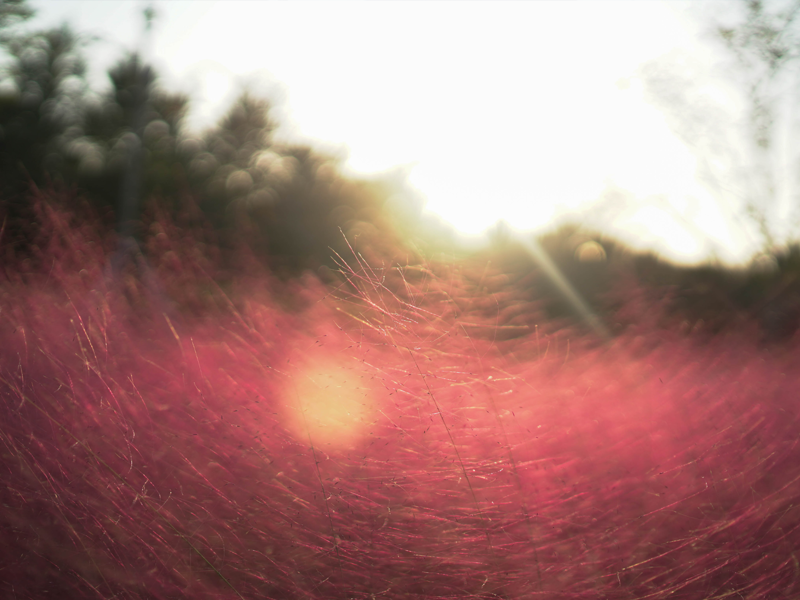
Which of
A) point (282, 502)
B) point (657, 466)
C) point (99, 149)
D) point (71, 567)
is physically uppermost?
point (657, 466)

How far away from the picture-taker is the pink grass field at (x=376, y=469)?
1.41 m

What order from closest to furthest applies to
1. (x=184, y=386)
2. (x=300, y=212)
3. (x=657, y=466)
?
(x=657, y=466)
(x=184, y=386)
(x=300, y=212)

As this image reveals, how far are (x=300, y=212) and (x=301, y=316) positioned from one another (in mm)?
6856

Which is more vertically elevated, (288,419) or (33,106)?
(288,419)

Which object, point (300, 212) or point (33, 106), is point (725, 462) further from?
point (33, 106)

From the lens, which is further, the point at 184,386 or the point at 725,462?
the point at 184,386

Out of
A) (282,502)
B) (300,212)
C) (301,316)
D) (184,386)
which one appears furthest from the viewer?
(300,212)

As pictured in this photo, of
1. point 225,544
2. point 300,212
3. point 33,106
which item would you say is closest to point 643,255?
point 300,212

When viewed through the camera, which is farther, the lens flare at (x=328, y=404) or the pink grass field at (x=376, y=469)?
the lens flare at (x=328, y=404)

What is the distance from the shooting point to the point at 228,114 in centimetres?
1287

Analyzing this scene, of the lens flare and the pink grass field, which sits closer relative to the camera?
the pink grass field

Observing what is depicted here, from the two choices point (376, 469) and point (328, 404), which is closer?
point (376, 469)

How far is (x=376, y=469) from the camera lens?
175 cm

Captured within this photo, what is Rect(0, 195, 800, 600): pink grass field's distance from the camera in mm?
1408
